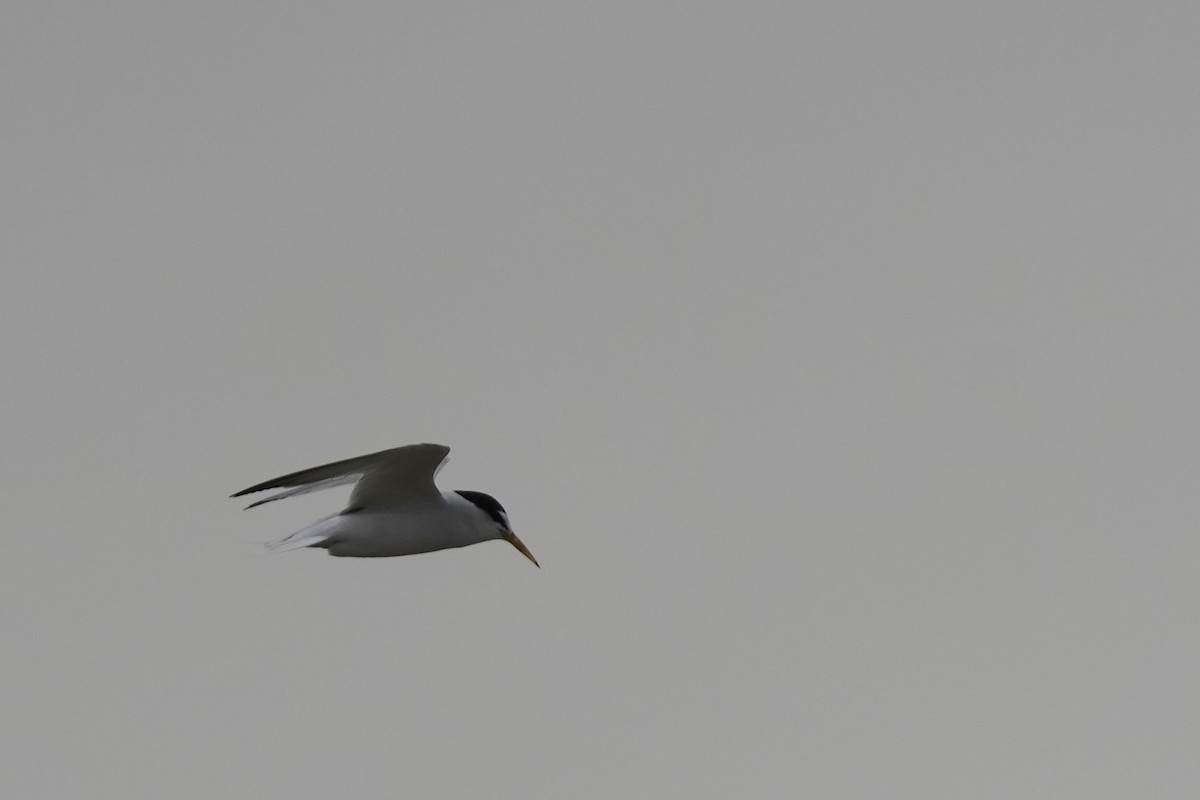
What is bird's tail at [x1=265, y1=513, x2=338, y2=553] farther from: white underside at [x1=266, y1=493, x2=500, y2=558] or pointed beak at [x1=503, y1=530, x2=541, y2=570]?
pointed beak at [x1=503, y1=530, x2=541, y2=570]

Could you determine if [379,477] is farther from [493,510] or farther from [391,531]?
[493,510]

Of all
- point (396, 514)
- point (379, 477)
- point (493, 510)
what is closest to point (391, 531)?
point (396, 514)

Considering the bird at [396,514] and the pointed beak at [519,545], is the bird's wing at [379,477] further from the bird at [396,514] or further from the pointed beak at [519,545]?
the pointed beak at [519,545]

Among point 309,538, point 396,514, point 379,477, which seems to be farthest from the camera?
point 396,514

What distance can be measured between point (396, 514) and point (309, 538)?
2.00 ft

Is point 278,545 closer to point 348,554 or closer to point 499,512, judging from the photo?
point 348,554

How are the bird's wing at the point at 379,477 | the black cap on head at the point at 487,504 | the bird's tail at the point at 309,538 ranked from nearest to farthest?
the bird's wing at the point at 379,477 < the bird's tail at the point at 309,538 < the black cap on head at the point at 487,504

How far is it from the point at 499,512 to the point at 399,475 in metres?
1.07

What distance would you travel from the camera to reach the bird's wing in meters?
9.95

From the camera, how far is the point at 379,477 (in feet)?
34.9

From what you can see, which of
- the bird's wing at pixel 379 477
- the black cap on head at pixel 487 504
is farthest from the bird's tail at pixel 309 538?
the black cap on head at pixel 487 504

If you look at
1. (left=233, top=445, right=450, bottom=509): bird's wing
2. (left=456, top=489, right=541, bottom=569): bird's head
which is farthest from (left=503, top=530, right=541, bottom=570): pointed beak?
(left=233, top=445, right=450, bottom=509): bird's wing

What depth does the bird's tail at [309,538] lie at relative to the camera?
1080cm

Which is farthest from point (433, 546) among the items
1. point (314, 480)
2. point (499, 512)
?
point (314, 480)
